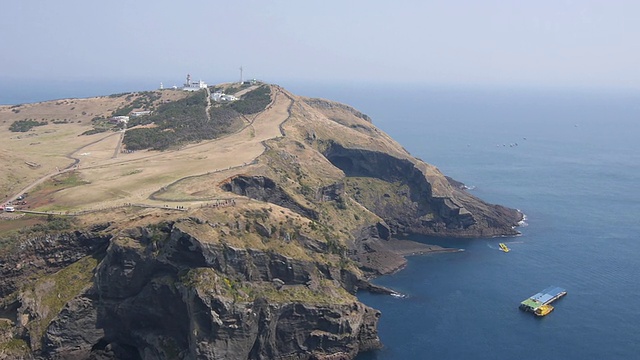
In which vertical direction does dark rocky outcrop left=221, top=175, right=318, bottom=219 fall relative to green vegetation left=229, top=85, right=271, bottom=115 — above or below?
below

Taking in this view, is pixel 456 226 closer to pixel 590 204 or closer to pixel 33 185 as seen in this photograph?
pixel 590 204

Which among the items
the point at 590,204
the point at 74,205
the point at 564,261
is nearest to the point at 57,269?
the point at 74,205

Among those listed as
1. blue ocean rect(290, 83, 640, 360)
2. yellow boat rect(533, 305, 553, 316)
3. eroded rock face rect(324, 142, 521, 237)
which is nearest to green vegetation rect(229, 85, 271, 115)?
eroded rock face rect(324, 142, 521, 237)

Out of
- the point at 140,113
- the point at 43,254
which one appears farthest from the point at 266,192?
the point at 140,113

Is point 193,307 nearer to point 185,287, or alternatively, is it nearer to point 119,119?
point 185,287

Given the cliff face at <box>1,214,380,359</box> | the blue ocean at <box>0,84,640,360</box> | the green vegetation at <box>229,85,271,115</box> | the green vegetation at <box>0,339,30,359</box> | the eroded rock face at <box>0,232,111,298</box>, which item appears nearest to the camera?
the green vegetation at <box>0,339,30,359</box>

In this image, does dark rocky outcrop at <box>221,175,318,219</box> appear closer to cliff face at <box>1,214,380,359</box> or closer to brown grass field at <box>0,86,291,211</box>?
brown grass field at <box>0,86,291,211</box>
